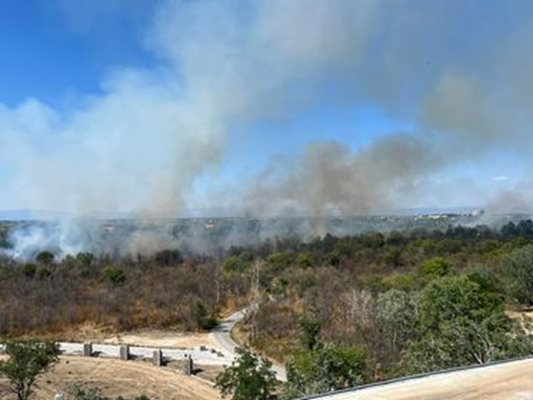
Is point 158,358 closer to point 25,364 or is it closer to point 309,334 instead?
point 309,334

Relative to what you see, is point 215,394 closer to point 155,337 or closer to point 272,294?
point 155,337

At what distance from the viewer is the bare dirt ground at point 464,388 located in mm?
14023

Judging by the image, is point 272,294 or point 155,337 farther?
point 272,294

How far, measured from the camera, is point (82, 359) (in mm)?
36812

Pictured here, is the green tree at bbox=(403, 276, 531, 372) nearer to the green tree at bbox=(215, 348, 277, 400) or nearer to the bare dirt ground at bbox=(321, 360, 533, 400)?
the bare dirt ground at bbox=(321, 360, 533, 400)

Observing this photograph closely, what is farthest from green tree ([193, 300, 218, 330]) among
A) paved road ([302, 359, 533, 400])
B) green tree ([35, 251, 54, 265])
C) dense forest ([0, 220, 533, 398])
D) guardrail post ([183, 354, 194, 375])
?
paved road ([302, 359, 533, 400])

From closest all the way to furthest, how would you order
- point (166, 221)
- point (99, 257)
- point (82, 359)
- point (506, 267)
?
point (82, 359) → point (506, 267) → point (99, 257) → point (166, 221)

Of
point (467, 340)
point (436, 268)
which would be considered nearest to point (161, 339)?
point (436, 268)

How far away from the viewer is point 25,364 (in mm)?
26312

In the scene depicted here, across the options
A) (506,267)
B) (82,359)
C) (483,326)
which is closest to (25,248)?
(82,359)

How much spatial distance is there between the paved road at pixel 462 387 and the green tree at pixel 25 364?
17355mm

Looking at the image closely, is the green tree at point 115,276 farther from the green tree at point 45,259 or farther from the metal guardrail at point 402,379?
the metal guardrail at point 402,379

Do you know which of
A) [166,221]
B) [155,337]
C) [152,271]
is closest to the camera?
[155,337]

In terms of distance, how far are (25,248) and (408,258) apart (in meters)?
56.6
